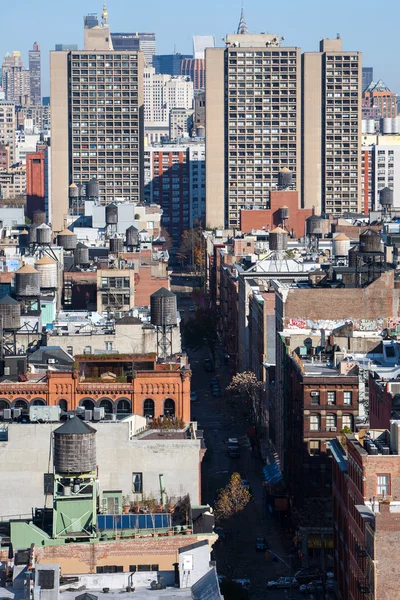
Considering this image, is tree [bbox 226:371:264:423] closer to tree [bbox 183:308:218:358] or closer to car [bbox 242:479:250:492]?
car [bbox 242:479:250:492]

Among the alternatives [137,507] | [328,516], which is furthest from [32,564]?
[328,516]

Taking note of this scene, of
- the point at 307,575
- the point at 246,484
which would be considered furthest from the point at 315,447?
the point at 246,484

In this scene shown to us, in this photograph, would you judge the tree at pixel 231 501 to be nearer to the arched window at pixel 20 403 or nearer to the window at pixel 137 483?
the arched window at pixel 20 403

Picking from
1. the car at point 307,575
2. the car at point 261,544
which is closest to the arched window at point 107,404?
the car at point 307,575

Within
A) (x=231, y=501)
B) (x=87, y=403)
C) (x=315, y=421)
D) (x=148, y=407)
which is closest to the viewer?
(x=87, y=403)

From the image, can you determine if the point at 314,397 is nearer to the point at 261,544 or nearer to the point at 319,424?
the point at 319,424
